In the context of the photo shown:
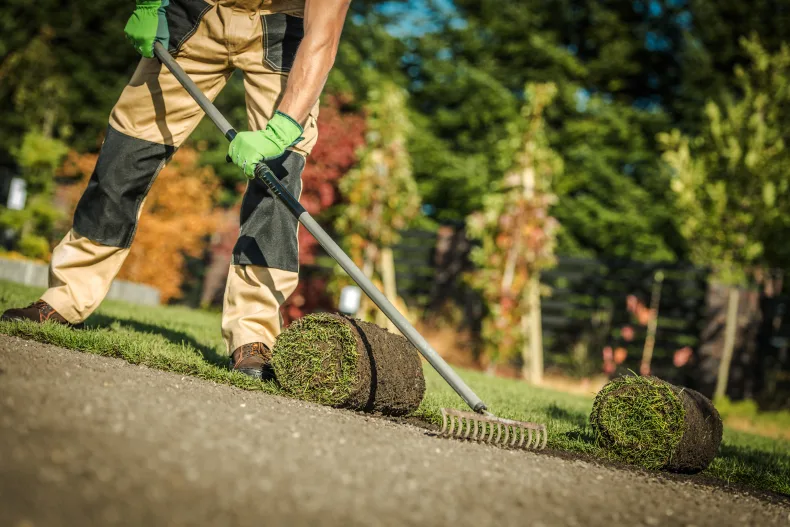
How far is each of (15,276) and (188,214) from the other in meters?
4.66

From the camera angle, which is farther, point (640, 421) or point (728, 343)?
point (728, 343)

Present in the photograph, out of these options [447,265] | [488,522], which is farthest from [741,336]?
[488,522]

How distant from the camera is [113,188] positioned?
3504 mm

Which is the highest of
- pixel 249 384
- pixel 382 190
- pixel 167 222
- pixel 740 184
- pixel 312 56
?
pixel 740 184

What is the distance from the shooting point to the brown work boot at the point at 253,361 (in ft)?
10.8

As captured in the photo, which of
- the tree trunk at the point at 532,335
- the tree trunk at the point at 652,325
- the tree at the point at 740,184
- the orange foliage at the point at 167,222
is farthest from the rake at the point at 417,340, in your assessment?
the orange foliage at the point at 167,222

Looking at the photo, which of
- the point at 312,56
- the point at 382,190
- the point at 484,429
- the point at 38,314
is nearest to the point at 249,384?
the point at 484,429

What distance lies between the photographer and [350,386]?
2.95 m

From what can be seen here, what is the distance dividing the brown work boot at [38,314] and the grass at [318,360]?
3.57 feet

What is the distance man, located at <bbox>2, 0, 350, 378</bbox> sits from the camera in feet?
11.4

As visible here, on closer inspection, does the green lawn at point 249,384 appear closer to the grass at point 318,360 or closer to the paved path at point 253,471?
the grass at point 318,360

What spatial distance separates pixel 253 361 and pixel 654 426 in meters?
1.67

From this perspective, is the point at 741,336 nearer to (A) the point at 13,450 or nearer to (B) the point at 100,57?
(A) the point at 13,450

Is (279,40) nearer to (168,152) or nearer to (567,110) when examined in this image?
(168,152)
